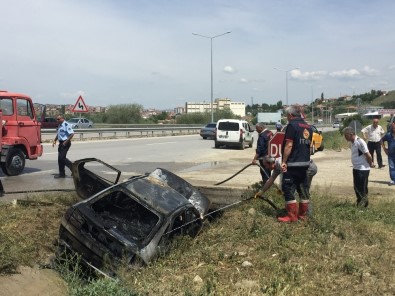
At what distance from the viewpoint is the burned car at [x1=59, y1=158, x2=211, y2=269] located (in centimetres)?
530

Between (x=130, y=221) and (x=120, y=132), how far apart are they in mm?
34018

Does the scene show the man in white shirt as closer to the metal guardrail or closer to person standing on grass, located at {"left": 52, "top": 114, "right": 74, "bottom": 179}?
Result: person standing on grass, located at {"left": 52, "top": 114, "right": 74, "bottom": 179}

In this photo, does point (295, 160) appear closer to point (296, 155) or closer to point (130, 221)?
point (296, 155)

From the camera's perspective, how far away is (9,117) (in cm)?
1218

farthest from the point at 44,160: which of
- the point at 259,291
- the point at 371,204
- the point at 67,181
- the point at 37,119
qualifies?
the point at 259,291

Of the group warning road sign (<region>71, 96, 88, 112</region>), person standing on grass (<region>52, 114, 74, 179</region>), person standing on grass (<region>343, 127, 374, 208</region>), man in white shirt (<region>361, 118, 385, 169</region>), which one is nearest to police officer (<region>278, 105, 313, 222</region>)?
person standing on grass (<region>343, 127, 374, 208</region>)

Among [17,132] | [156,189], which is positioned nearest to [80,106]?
[17,132]

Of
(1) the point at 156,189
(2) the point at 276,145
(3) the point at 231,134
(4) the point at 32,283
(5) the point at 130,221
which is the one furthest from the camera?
(3) the point at 231,134

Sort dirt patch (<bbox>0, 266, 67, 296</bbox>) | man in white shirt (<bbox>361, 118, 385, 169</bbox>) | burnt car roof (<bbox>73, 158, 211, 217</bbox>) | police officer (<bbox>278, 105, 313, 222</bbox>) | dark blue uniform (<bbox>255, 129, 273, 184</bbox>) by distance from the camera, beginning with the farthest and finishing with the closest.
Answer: man in white shirt (<bbox>361, 118, 385, 169</bbox>), dark blue uniform (<bbox>255, 129, 273, 184</bbox>), police officer (<bbox>278, 105, 313, 222</bbox>), burnt car roof (<bbox>73, 158, 211, 217</bbox>), dirt patch (<bbox>0, 266, 67, 296</bbox>)

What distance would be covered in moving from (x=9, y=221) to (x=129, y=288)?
2.91m

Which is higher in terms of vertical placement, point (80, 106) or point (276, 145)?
point (80, 106)

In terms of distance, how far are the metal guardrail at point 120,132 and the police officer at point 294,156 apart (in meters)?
23.7

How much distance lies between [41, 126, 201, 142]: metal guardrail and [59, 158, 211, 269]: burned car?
2295cm

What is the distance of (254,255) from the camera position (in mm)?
5449
